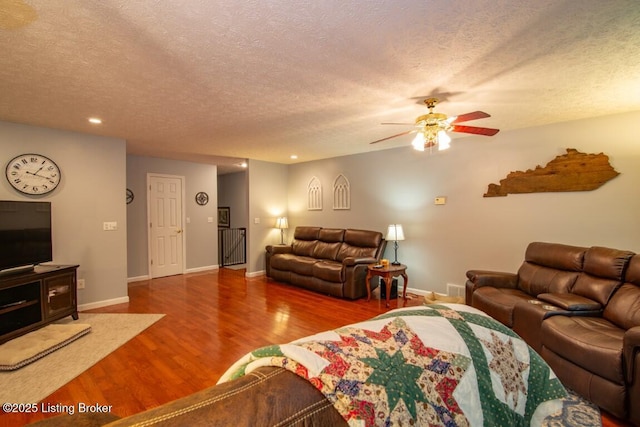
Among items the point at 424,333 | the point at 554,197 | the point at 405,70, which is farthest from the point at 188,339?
the point at 554,197

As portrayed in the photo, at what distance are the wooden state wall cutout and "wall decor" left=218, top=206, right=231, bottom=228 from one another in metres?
7.09

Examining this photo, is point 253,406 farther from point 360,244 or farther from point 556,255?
point 360,244

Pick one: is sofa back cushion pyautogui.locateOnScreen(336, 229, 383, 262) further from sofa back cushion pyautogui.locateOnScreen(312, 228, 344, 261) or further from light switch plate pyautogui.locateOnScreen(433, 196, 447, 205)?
light switch plate pyautogui.locateOnScreen(433, 196, 447, 205)

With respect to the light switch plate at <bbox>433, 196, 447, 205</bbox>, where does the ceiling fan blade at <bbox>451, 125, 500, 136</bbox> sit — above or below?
above

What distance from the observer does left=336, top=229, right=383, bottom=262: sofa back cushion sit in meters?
5.04

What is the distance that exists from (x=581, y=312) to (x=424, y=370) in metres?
2.65

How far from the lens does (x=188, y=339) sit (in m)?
3.22

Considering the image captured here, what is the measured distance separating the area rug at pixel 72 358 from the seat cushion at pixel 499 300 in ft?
12.8

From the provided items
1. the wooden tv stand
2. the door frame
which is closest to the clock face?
the wooden tv stand

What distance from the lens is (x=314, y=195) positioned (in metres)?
6.42

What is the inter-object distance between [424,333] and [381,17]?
5.40ft

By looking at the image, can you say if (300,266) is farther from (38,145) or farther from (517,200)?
(38,145)

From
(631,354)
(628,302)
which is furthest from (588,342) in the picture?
(628,302)

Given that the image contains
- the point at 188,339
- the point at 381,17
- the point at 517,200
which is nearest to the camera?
the point at 381,17
